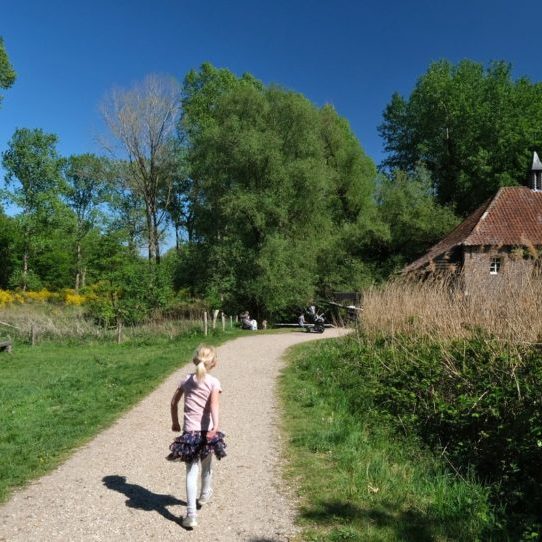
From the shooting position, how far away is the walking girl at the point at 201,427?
520cm

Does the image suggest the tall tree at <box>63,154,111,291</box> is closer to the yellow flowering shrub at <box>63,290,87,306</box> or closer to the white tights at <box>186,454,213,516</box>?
the yellow flowering shrub at <box>63,290,87,306</box>

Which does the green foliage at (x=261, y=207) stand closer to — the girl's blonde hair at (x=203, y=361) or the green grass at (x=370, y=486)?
the green grass at (x=370, y=486)

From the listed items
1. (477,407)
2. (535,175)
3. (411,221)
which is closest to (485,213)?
(535,175)

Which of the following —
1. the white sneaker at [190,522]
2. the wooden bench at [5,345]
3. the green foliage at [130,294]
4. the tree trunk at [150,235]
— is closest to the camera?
the white sneaker at [190,522]

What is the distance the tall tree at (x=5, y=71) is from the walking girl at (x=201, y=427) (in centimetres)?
2967

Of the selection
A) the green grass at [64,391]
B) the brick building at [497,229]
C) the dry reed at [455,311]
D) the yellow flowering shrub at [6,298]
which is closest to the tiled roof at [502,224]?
the brick building at [497,229]

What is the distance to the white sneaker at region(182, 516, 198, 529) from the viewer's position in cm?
493

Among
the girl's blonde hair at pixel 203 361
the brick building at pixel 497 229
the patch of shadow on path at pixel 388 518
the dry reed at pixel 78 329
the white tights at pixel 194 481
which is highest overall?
the brick building at pixel 497 229

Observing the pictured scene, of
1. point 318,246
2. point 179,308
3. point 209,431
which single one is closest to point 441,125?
point 318,246

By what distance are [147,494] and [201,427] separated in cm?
113

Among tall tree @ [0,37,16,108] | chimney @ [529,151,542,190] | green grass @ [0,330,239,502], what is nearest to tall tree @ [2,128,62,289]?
tall tree @ [0,37,16,108]

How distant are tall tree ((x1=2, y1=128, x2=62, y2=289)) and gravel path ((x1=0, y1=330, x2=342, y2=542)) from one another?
131 feet

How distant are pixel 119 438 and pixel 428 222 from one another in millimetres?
32617

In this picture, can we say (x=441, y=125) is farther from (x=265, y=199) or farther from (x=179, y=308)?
(x=179, y=308)
